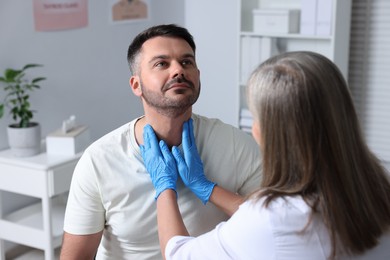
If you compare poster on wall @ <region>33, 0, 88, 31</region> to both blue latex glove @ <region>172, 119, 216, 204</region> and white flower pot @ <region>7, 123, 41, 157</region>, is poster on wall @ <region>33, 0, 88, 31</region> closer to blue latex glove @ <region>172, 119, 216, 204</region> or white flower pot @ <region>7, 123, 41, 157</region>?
white flower pot @ <region>7, 123, 41, 157</region>

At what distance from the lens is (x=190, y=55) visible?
174 cm

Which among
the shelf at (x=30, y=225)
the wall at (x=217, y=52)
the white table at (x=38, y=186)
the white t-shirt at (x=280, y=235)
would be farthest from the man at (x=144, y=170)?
the wall at (x=217, y=52)

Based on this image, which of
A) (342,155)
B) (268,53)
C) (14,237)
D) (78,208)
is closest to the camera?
(342,155)

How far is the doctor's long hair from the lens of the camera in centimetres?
113

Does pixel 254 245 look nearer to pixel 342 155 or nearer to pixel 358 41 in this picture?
pixel 342 155

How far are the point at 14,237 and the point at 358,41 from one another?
209 cm

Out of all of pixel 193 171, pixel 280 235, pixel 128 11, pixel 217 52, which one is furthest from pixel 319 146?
pixel 217 52

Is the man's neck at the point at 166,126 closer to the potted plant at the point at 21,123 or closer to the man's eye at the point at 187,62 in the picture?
the man's eye at the point at 187,62

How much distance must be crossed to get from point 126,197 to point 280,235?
610mm

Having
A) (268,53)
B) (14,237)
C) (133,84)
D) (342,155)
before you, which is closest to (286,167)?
(342,155)

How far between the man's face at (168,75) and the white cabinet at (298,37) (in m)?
1.69

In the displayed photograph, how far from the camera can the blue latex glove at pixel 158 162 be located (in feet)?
5.18

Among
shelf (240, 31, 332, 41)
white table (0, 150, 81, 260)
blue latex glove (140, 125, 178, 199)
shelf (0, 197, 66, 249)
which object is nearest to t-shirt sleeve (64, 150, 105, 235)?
blue latex glove (140, 125, 178, 199)

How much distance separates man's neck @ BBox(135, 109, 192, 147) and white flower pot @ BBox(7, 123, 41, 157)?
3.77ft
